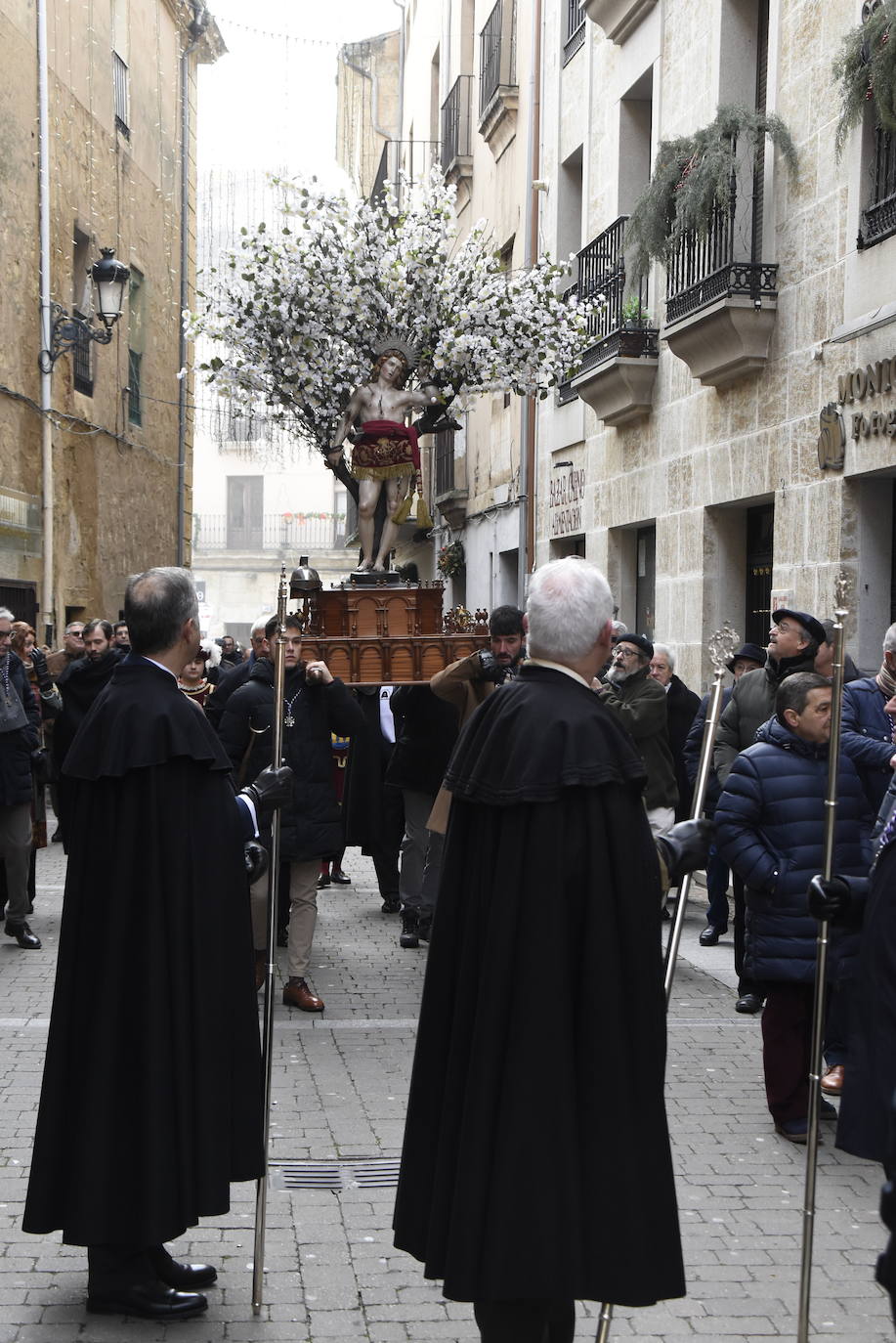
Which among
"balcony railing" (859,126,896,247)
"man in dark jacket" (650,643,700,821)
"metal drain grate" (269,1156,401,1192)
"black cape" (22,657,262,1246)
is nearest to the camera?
"black cape" (22,657,262,1246)

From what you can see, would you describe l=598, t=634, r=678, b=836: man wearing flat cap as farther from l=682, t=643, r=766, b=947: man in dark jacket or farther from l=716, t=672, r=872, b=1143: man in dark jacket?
l=716, t=672, r=872, b=1143: man in dark jacket

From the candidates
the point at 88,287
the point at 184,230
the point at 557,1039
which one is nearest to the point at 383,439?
the point at 557,1039

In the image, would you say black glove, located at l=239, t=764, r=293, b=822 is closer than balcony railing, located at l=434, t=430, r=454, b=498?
Yes

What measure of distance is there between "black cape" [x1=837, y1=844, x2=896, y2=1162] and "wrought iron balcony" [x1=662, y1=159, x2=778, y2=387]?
23.0 feet

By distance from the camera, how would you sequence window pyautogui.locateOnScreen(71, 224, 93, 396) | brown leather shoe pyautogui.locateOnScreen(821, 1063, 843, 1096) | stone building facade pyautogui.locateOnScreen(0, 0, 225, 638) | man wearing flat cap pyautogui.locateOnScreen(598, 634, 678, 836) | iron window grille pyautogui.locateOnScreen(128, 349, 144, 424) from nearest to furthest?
brown leather shoe pyautogui.locateOnScreen(821, 1063, 843, 1096) → man wearing flat cap pyautogui.locateOnScreen(598, 634, 678, 836) → stone building facade pyautogui.locateOnScreen(0, 0, 225, 638) → window pyautogui.locateOnScreen(71, 224, 93, 396) → iron window grille pyautogui.locateOnScreen(128, 349, 144, 424)

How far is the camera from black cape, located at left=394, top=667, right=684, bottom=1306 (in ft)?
11.1

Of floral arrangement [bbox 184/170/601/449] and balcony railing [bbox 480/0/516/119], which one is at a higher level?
balcony railing [bbox 480/0/516/119]

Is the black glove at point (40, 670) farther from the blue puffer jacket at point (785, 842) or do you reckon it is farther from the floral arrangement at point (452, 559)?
the floral arrangement at point (452, 559)

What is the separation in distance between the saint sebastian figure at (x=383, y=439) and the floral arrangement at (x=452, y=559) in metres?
10.9

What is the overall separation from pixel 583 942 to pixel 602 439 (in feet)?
38.7

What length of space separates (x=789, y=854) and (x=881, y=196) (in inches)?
186

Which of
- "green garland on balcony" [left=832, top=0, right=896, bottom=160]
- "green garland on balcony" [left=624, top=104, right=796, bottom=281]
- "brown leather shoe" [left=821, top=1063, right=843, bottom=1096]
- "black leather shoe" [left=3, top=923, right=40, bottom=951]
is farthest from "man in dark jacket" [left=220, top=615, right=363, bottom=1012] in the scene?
"green garland on balcony" [left=624, top=104, right=796, bottom=281]

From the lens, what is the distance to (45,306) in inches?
701

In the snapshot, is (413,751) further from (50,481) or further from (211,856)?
(50,481)
